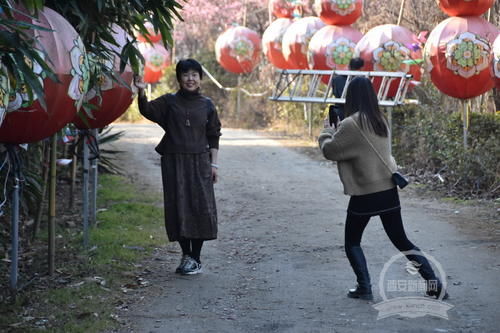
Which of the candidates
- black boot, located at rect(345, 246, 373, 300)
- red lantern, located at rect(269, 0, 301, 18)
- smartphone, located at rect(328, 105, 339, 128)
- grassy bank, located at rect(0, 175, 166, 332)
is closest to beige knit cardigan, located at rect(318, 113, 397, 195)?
smartphone, located at rect(328, 105, 339, 128)

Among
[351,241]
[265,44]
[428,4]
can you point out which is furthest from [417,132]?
[351,241]

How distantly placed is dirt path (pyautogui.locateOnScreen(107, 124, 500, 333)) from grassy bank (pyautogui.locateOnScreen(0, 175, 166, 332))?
206 mm

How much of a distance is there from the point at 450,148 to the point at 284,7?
7660mm

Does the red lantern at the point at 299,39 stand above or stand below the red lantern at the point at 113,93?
above

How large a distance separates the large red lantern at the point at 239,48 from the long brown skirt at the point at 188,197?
532 inches

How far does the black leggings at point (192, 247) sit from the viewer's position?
6.44 meters

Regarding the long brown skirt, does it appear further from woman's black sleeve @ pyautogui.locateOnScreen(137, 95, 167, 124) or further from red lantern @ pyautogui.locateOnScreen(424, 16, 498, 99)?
red lantern @ pyautogui.locateOnScreen(424, 16, 498, 99)

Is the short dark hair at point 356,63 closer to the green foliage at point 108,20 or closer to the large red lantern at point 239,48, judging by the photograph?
the green foliage at point 108,20

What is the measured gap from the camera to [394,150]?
13.4 meters

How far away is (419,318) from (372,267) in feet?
4.88

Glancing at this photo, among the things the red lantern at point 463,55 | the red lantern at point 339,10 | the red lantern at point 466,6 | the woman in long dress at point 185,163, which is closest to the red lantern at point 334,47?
the red lantern at point 339,10

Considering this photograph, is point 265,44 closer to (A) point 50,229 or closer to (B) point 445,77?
(B) point 445,77

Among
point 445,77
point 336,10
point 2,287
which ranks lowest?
point 2,287

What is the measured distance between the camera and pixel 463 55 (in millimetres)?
10008
